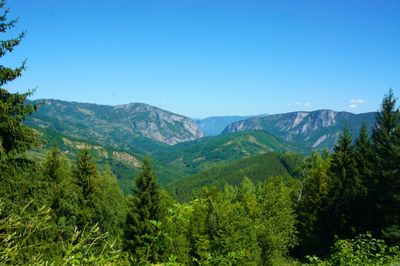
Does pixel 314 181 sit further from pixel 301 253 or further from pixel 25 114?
pixel 25 114

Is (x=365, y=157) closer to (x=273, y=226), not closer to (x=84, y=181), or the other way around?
(x=273, y=226)

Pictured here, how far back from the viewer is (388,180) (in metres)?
29.3

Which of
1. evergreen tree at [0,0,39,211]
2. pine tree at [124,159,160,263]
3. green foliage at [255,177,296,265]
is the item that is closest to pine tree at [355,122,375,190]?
green foliage at [255,177,296,265]

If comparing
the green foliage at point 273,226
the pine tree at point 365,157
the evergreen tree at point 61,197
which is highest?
the pine tree at point 365,157

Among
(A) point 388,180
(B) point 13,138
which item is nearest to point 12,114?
(B) point 13,138

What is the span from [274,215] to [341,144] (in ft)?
35.2

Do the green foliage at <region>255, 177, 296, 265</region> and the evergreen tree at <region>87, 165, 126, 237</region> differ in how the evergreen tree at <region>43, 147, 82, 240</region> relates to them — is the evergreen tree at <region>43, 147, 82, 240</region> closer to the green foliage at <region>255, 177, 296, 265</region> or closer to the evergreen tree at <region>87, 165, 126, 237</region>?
the evergreen tree at <region>87, 165, 126, 237</region>

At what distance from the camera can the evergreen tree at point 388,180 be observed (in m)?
28.3

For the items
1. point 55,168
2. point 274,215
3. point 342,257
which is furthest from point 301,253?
Result: point 342,257

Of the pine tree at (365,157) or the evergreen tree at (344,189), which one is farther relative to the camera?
the evergreen tree at (344,189)

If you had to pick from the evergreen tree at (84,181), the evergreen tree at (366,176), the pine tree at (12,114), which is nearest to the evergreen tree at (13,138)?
the pine tree at (12,114)

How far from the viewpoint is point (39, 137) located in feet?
53.4

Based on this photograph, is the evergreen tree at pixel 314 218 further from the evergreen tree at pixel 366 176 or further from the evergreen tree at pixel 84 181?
the evergreen tree at pixel 84 181

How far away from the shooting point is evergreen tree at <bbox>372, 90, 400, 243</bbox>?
28297 mm
